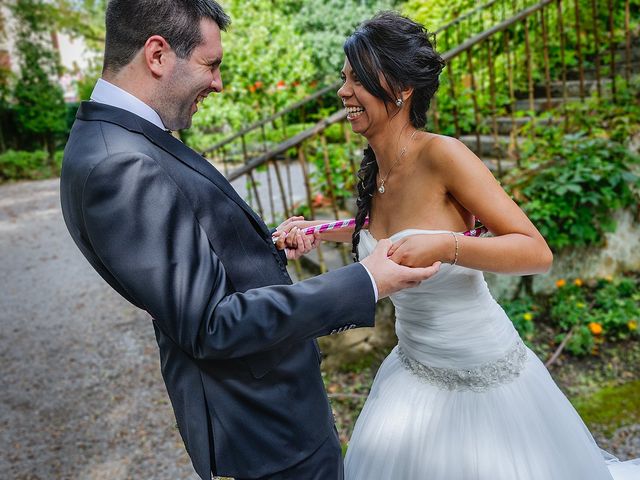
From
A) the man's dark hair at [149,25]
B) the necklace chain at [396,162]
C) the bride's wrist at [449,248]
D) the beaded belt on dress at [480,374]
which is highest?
the man's dark hair at [149,25]

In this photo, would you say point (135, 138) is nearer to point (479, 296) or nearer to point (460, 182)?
A: point (460, 182)

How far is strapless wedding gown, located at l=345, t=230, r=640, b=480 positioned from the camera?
1903 mm

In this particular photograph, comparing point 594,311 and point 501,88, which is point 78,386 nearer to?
point 594,311

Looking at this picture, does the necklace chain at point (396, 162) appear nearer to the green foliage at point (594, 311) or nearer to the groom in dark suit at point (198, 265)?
the groom in dark suit at point (198, 265)

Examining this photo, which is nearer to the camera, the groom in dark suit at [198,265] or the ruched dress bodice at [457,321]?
the groom in dark suit at [198,265]

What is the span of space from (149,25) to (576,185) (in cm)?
385

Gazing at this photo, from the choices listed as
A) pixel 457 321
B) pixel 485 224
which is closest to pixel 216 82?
pixel 485 224

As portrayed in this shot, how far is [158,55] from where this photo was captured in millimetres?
1322

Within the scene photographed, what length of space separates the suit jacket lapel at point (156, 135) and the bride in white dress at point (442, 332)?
27.2 inches

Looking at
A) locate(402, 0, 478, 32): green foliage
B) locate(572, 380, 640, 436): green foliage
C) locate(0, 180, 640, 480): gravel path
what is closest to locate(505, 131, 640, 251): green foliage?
locate(572, 380, 640, 436): green foliage

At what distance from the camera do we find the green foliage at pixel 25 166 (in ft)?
57.3

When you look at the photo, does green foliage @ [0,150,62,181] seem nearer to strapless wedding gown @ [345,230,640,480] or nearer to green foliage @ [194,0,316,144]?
green foliage @ [194,0,316,144]

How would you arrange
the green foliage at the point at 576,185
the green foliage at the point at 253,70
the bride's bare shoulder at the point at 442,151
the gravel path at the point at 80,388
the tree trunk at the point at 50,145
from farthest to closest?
the tree trunk at the point at 50,145
the green foliage at the point at 253,70
the green foliage at the point at 576,185
the gravel path at the point at 80,388
the bride's bare shoulder at the point at 442,151

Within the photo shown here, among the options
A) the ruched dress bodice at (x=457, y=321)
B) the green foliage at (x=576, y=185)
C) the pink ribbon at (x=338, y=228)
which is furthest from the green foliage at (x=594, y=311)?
the pink ribbon at (x=338, y=228)
